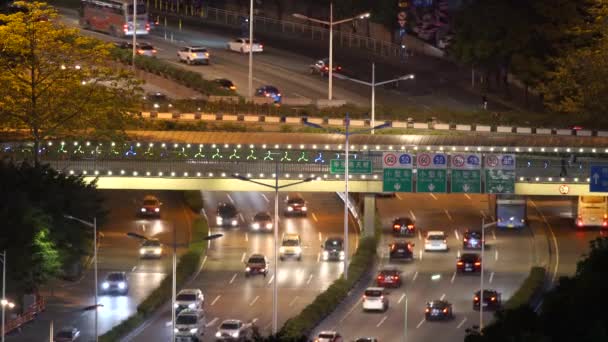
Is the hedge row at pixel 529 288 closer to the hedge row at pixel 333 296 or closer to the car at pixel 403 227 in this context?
the hedge row at pixel 333 296

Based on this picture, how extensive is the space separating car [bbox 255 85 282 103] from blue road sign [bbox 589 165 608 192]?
115 ft

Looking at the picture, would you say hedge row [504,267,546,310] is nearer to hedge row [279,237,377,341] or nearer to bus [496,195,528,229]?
hedge row [279,237,377,341]

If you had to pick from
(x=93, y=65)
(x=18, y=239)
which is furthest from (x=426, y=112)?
(x=18, y=239)

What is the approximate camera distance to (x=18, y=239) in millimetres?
79312

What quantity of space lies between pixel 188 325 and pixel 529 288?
58.4 feet

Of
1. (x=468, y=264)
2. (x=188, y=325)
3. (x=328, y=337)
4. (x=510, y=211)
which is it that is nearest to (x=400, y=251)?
(x=468, y=264)

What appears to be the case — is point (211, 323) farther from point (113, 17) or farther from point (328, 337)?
point (113, 17)

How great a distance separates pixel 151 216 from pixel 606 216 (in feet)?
89.5

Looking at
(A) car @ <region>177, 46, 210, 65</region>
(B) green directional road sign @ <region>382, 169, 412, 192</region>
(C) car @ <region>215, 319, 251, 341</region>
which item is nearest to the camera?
(C) car @ <region>215, 319, 251, 341</region>

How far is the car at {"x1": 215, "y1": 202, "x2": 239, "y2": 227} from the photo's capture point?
10675 cm

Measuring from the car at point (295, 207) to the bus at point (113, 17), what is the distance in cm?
3425

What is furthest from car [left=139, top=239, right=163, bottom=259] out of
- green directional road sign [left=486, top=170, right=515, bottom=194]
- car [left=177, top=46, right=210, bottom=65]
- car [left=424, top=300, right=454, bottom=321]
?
car [left=177, top=46, right=210, bottom=65]

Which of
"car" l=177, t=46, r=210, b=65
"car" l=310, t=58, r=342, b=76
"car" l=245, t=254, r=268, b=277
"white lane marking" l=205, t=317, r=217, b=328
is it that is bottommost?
"white lane marking" l=205, t=317, r=217, b=328

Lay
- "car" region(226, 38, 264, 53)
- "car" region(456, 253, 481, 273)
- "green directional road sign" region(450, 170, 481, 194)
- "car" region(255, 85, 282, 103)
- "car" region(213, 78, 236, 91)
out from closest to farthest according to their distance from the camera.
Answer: "car" region(456, 253, 481, 273), "green directional road sign" region(450, 170, 481, 194), "car" region(255, 85, 282, 103), "car" region(213, 78, 236, 91), "car" region(226, 38, 264, 53)
